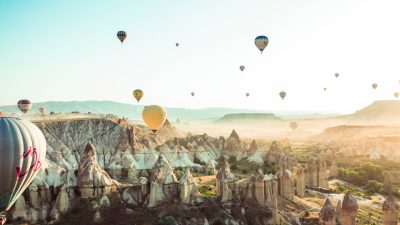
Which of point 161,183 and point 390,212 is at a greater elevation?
point 161,183

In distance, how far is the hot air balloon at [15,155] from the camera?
133 feet

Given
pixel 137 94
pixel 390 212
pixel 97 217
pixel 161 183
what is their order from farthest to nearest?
pixel 137 94
pixel 161 183
pixel 97 217
pixel 390 212

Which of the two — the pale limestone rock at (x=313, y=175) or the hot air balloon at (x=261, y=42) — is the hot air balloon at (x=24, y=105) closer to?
the hot air balloon at (x=261, y=42)

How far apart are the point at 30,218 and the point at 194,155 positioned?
50.3 m

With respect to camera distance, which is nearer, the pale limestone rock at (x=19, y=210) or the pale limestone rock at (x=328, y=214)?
the pale limestone rock at (x=328, y=214)

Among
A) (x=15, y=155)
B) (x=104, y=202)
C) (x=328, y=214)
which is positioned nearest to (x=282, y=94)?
(x=104, y=202)

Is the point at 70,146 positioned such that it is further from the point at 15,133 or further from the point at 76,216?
the point at 15,133

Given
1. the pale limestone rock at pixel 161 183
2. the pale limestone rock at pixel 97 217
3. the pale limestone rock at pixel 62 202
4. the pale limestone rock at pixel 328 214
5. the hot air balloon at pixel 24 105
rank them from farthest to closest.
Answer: the hot air balloon at pixel 24 105 → the pale limestone rock at pixel 161 183 → the pale limestone rock at pixel 62 202 → the pale limestone rock at pixel 97 217 → the pale limestone rock at pixel 328 214

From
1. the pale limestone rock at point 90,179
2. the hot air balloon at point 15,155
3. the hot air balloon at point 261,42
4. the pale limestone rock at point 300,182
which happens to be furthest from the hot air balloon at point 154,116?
the hot air balloon at point 15,155

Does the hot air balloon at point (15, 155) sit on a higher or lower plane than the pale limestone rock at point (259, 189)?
higher

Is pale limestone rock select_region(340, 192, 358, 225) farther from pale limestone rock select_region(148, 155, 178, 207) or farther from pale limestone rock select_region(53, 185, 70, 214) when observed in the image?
pale limestone rock select_region(53, 185, 70, 214)

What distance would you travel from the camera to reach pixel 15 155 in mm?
40719

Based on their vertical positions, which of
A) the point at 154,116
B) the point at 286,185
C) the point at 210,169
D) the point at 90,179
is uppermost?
the point at 154,116

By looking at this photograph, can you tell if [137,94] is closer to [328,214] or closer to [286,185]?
[286,185]
